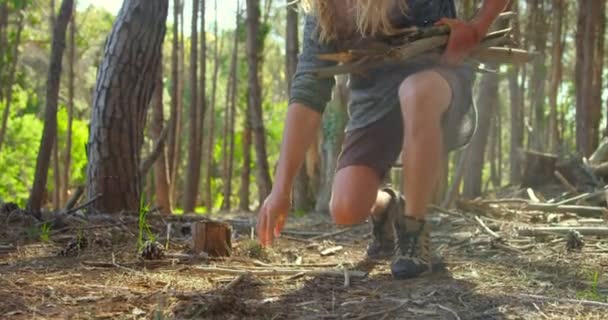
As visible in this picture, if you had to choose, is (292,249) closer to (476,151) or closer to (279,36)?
(476,151)

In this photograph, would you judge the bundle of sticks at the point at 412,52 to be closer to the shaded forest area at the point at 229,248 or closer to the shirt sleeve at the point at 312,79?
the shirt sleeve at the point at 312,79

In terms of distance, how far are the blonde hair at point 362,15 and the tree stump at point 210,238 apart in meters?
0.96

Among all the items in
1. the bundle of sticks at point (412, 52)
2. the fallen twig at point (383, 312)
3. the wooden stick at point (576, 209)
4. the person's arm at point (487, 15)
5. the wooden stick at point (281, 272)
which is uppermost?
the person's arm at point (487, 15)

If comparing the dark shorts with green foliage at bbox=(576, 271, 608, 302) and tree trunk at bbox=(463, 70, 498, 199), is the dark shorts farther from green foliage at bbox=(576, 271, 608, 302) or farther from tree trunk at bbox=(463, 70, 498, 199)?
tree trunk at bbox=(463, 70, 498, 199)

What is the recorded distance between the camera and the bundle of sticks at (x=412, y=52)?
7.90 feet

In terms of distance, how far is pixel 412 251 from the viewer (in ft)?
8.07

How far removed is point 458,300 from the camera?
2.02 m

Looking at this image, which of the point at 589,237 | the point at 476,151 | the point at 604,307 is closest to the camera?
the point at 604,307

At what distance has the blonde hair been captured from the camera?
8.29ft

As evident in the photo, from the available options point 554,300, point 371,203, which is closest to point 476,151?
point 371,203

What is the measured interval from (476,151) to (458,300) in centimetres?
868

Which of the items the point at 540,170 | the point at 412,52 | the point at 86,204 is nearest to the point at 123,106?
the point at 86,204

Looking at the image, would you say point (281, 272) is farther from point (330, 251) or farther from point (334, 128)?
point (334, 128)

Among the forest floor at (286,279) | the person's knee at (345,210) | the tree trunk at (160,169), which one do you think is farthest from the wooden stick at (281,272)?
the tree trunk at (160,169)
